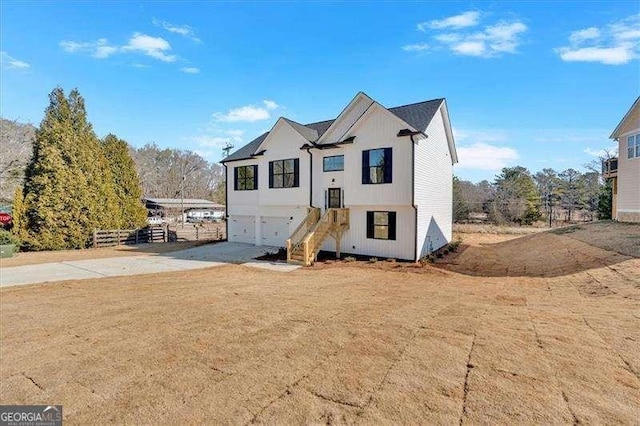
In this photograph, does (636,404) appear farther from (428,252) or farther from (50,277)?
(50,277)

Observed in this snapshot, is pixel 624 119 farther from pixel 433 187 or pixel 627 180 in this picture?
pixel 433 187

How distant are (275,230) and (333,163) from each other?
5.76 meters

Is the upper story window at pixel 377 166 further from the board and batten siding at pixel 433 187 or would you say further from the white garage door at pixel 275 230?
the white garage door at pixel 275 230

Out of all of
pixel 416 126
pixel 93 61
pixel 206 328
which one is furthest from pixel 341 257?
pixel 93 61

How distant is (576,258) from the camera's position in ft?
38.8

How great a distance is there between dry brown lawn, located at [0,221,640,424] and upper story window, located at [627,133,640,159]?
563 inches

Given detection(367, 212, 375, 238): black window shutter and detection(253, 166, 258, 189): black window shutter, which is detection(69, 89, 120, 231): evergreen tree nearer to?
detection(253, 166, 258, 189): black window shutter

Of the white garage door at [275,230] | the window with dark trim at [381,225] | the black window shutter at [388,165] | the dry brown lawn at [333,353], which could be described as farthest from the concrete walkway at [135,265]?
the black window shutter at [388,165]

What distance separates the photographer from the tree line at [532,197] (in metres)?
36.6

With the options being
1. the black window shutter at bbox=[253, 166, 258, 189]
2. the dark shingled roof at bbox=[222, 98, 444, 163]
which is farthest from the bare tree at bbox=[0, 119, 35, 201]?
the black window shutter at bbox=[253, 166, 258, 189]

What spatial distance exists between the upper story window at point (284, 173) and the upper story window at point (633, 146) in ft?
65.8

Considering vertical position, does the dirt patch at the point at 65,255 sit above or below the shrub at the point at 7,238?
below

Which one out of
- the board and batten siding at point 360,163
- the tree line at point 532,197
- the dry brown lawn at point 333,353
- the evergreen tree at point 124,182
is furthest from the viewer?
the tree line at point 532,197

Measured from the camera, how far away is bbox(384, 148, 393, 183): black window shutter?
14367 millimetres
